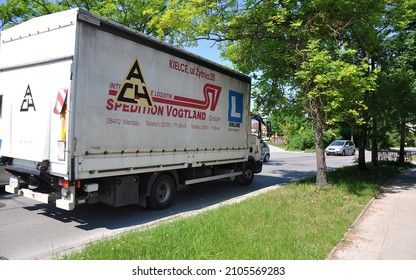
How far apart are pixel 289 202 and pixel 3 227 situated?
19.4ft

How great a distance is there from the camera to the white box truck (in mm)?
5844

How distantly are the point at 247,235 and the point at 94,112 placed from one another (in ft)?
11.1

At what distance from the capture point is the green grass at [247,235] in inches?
176

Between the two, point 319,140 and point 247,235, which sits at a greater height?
point 319,140

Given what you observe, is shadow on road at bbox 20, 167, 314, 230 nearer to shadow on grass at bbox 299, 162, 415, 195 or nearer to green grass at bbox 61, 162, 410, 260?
green grass at bbox 61, 162, 410, 260

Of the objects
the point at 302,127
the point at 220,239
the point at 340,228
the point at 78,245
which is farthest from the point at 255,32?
the point at 78,245

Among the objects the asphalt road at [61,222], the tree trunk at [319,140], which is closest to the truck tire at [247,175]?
the asphalt road at [61,222]

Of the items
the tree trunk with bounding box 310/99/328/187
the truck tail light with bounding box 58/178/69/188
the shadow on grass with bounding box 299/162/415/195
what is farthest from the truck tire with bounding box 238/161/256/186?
the truck tail light with bounding box 58/178/69/188

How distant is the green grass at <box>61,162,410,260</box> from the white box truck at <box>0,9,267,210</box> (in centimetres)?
148

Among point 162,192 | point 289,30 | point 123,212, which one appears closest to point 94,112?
point 123,212

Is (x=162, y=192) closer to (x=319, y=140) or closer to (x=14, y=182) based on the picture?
(x=14, y=182)

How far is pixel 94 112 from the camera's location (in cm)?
606

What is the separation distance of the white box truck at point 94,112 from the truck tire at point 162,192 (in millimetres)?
22

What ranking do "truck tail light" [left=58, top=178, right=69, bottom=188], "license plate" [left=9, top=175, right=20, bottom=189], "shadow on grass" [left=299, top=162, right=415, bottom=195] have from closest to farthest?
"truck tail light" [left=58, top=178, right=69, bottom=188]
"license plate" [left=9, top=175, right=20, bottom=189]
"shadow on grass" [left=299, top=162, right=415, bottom=195]
